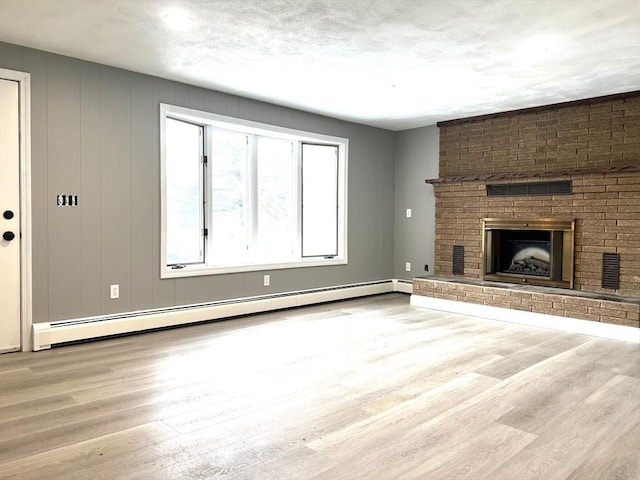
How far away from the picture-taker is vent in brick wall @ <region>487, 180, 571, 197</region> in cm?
538

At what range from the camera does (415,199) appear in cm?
696

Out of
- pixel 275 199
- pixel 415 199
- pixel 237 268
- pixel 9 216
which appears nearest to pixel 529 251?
pixel 415 199

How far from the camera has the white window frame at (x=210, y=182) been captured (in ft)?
15.2

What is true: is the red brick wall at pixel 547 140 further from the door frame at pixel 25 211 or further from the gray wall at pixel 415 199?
the door frame at pixel 25 211

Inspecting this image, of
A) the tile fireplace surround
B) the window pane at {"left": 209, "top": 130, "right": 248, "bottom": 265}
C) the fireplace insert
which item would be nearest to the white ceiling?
the tile fireplace surround

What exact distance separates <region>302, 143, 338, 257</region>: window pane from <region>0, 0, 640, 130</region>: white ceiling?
1.22 meters

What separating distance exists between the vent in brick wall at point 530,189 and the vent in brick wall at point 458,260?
810 millimetres

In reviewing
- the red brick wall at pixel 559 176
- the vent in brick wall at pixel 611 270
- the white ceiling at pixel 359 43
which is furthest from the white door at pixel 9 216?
the vent in brick wall at pixel 611 270

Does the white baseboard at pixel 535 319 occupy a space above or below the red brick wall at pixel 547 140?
below

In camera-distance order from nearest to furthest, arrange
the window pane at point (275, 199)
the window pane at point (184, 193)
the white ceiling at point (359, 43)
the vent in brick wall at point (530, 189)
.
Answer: the white ceiling at point (359, 43) → the window pane at point (184, 193) → the vent in brick wall at point (530, 189) → the window pane at point (275, 199)

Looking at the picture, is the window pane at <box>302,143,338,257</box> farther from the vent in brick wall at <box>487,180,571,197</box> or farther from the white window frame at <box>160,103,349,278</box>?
the vent in brick wall at <box>487,180,571,197</box>

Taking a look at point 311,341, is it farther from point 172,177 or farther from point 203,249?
point 172,177

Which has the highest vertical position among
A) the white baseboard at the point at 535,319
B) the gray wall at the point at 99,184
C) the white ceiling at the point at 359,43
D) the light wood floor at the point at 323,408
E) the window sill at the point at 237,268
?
the white ceiling at the point at 359,43

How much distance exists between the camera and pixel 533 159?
573 cm
